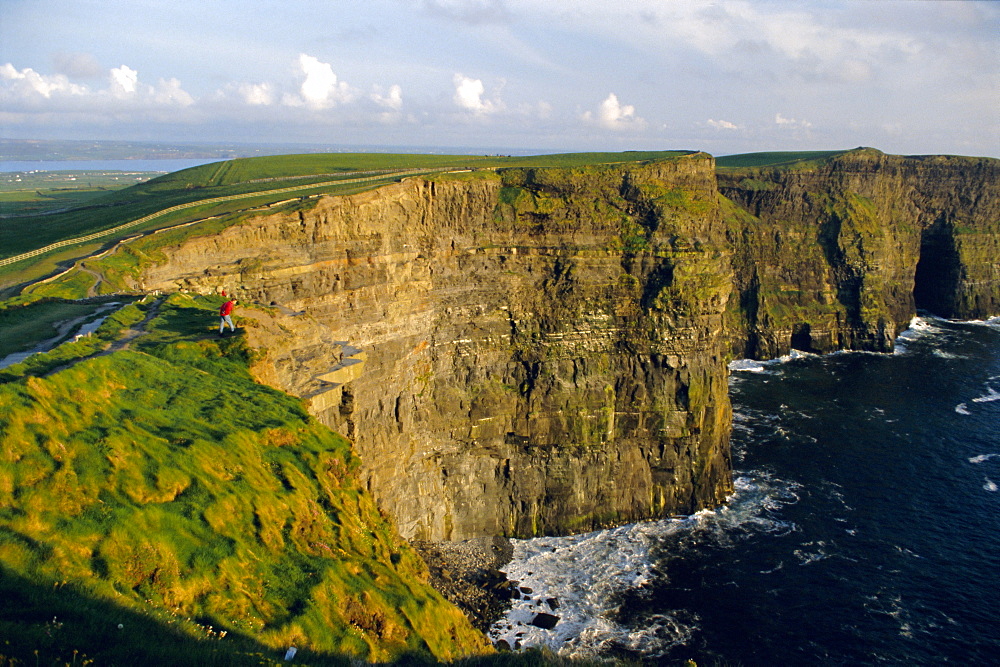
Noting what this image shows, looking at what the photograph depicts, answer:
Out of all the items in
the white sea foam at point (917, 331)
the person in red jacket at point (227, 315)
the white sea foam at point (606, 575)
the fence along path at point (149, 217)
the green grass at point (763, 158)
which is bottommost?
the white sea foam at point (606, 575)

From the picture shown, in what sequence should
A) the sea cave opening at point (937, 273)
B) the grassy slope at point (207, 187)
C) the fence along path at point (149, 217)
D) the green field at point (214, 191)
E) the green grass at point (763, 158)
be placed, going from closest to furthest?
the fence along path at point (149, 217)
the green field at point (214, 191)
the grassy slope at point (207, 187)
the sea cave opening at point (937, 273)
the green grass at point (763, 158)

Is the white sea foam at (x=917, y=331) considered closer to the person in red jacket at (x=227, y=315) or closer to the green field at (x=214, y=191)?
the green field at (x=214, y=191)

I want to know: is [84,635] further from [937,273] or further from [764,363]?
[937,273]

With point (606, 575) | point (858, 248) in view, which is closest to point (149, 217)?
point (606, 575)

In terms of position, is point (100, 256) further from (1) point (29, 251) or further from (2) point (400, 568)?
(2) point (400, 568)

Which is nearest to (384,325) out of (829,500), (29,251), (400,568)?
(29,251)

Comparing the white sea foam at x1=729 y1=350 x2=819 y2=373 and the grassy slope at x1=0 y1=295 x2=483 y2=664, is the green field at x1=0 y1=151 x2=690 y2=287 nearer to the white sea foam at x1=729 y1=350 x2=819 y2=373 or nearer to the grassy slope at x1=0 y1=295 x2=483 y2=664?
the grassy slope at x1=0 y1=295 x2=483 y2=664

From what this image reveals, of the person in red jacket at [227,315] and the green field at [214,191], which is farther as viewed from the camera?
the green field at [214,191]

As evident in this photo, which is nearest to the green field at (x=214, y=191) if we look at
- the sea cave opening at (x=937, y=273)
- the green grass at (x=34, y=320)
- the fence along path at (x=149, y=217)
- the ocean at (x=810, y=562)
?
the fence along path at (x=149, y=217)

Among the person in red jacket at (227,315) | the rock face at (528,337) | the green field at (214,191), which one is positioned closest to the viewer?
the person in red jacket at (227,315)

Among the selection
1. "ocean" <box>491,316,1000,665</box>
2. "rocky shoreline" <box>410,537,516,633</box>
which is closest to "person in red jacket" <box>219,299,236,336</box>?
"ocean" <box>491,316,1000,665</box>
